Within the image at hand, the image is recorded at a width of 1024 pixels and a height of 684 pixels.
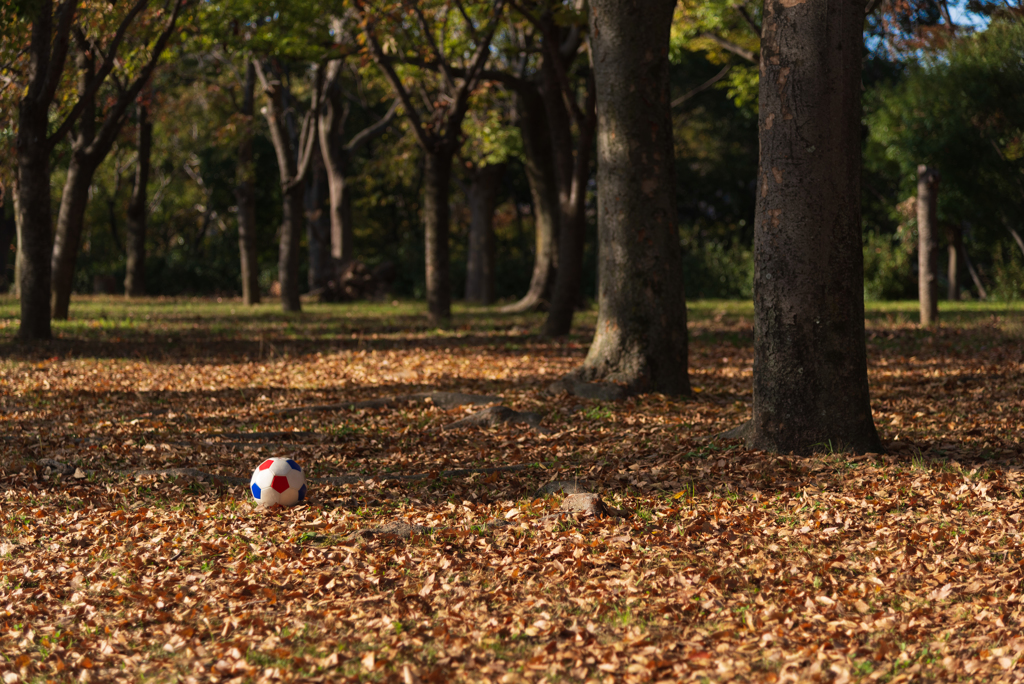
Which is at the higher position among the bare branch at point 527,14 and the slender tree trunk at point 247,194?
the bare branch at point 527,14

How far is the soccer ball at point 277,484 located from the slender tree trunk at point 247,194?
58.0ft

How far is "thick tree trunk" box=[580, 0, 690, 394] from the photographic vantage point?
9164 millimetres

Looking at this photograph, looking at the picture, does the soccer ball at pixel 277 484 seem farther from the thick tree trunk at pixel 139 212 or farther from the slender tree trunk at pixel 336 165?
the thick tree trunk at pixel 139 212

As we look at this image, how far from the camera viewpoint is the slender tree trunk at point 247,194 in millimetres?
23516

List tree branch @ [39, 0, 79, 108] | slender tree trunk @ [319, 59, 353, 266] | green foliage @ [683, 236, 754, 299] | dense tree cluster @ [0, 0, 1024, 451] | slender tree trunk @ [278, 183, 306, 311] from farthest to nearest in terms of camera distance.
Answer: green foliage @ [683, 236, 754, 299] → slender tree trunk @ [319, 59, 353, 266] → slender tree trunk @ [278, 183, 306, 311] → tree branch @ [39, 0, 79, 108] → dense tree cluster @ [0, 0, 1024, 451]

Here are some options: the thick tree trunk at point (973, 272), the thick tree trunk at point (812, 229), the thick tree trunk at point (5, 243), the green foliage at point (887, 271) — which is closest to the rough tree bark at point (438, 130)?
the thick tree trunk at point (812, 229)

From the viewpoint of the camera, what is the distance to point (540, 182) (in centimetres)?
2047

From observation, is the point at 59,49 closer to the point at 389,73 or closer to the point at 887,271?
the point at 389,73

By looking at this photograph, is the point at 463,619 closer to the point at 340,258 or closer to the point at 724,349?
the point at 724,349

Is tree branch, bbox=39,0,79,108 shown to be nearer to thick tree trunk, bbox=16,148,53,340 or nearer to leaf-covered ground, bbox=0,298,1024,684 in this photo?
thick tree trunk, bbox=16,148,53,340

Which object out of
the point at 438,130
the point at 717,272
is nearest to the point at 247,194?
the point at 438,130

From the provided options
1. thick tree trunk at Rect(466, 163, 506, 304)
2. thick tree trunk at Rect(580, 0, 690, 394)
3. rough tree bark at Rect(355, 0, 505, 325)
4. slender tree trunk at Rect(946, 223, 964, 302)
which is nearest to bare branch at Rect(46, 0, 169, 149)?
rough tree bark at Rect(355, 0, 505, 325)

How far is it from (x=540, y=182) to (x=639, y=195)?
1151cm

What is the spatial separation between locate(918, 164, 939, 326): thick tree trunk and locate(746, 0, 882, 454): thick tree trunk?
36.7 ft
